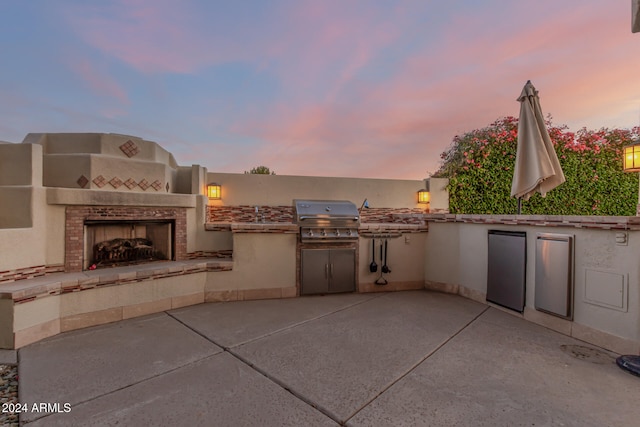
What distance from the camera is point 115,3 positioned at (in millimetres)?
4742

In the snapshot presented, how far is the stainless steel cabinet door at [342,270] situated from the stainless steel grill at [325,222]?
0.28 m

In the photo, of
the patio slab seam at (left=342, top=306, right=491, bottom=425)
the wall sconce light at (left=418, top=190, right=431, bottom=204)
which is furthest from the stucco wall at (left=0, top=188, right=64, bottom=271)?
the wall sconce light at (left=418, top=190, right=431, bottom=204)

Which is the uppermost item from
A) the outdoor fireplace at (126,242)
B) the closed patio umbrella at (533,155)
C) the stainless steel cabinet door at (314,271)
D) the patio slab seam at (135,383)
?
the closed patio umbrella at (533,155)

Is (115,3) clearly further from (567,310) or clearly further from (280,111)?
(567,310)

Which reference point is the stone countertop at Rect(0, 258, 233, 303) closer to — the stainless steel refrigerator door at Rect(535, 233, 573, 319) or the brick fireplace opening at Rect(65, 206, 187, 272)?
the brick fireplace opening at Rect(65, 206, 187, 272)

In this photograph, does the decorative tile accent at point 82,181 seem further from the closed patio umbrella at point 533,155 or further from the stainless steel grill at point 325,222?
the closed patio umbrella at point 533,155

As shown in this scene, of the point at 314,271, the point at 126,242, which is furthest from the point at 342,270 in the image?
the point at 126,242

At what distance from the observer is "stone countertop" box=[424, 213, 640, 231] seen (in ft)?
9.07

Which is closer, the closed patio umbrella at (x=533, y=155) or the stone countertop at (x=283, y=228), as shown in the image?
the closed patio umbrella at (x=533, y=155)

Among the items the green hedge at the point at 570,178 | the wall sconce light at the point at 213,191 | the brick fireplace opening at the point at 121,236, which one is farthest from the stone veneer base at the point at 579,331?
the wall sconce light at the point at 213,191

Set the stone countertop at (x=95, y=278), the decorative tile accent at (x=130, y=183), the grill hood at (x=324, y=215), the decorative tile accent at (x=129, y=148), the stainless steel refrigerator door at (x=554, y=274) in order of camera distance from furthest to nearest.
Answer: the grill hood at (x=324, y=215)
the decorative tile accent at (x=129, y=148)
the decorative tile accent at (x=130, y=183)
the stainless steel refrigerator door at (x=554, y=274)
the stone countertop at (x=95, y=278)

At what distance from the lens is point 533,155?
3.60 m

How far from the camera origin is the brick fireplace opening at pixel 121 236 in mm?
3920

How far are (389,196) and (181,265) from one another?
6.10 m
